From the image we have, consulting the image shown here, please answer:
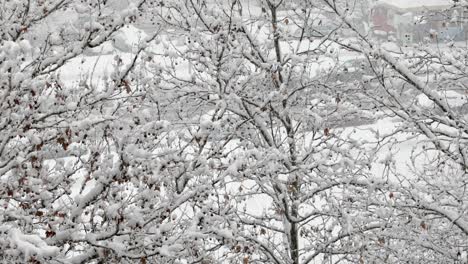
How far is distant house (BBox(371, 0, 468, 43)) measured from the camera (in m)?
6.42

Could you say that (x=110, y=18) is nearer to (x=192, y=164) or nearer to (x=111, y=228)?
(x=192, y=164)

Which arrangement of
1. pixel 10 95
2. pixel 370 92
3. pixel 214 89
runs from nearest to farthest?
1. pixel 10 95
2. pixel 370 92
3. pixel 214 89

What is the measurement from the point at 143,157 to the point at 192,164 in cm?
59

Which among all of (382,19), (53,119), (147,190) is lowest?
(147,190)

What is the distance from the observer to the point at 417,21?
6.35m

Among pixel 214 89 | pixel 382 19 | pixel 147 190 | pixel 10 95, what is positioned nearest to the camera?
pixel 10 95

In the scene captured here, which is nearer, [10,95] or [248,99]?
[10,95]

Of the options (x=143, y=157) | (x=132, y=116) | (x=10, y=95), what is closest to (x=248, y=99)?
(x=132, y=116)

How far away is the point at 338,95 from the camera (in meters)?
7.11

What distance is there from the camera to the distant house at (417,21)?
6.42 metres

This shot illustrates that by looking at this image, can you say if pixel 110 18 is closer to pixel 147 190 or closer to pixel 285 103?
pixel 147 190

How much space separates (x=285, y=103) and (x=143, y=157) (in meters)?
3.78

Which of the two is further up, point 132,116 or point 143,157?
point 132,116

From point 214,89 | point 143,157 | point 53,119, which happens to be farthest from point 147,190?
point 214,89
